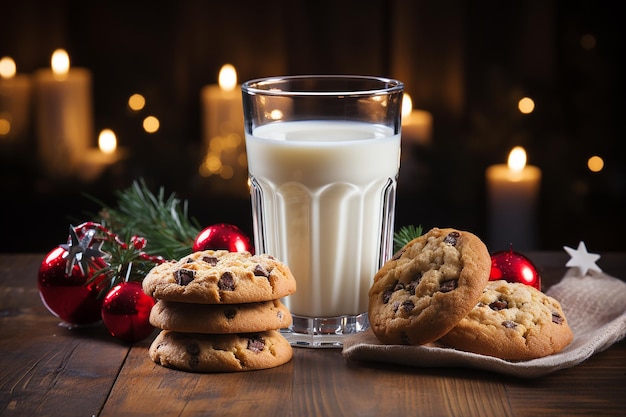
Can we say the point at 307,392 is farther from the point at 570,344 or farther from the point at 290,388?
the point at 570,344

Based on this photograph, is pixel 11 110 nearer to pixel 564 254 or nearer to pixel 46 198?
pixel 46 198

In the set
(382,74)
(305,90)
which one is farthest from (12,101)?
(305,90)

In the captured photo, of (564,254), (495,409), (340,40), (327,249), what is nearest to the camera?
(495,409)

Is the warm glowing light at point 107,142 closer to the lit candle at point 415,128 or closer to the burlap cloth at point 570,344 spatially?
the lit candle at point 415,128

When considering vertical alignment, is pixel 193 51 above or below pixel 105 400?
above

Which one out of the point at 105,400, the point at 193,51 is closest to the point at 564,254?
the point at 105,400
